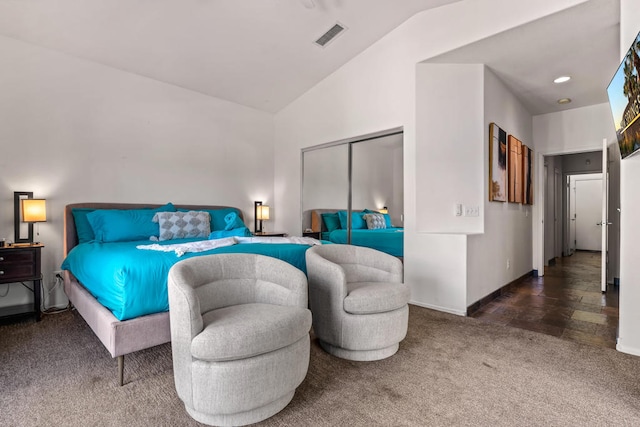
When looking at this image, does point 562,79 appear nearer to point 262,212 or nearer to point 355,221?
point 355,221

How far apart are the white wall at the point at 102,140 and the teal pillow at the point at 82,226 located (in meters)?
0.22

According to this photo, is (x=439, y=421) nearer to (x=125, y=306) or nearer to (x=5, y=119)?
(x=125, y=306)

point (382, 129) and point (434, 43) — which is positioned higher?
point (434, 43)

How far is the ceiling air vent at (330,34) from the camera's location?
373 cm

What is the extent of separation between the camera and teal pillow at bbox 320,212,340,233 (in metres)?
4.86

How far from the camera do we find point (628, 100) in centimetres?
230

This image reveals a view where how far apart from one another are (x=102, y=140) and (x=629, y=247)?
17.4 feet

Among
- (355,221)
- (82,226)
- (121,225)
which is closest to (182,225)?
(121,225)

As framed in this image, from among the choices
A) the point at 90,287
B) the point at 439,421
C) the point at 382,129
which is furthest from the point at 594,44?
the point at 90,287

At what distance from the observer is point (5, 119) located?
3.35m

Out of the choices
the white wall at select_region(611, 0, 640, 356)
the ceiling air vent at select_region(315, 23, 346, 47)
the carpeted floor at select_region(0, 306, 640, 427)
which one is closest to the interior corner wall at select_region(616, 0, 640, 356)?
the white wall at select_region(611, 0, 640, 356)

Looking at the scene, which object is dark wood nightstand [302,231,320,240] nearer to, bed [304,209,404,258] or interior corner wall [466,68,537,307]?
bed [304,209,404,258]

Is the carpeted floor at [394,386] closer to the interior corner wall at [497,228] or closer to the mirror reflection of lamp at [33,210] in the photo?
the interior corner wall at [497,228]

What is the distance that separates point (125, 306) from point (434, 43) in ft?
12.2
